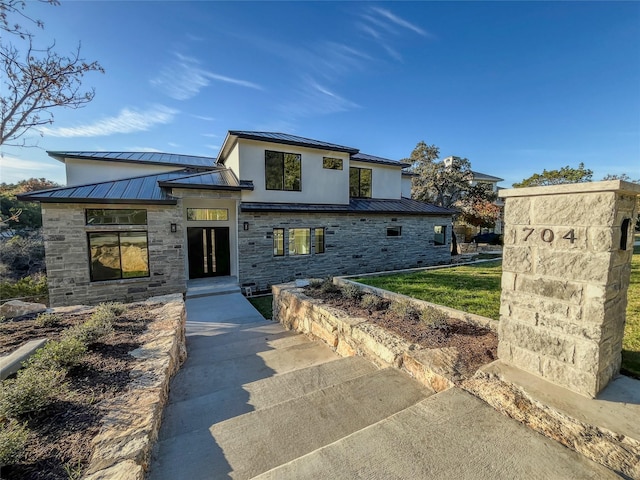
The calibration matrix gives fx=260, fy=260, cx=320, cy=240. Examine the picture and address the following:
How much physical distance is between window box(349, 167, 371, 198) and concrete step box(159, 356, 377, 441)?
12.1 meters

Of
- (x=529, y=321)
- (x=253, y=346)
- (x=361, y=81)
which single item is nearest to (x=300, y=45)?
(x=361, y=81)

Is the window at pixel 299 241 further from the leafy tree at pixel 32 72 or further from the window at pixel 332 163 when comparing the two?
the leafy tree at pixel 32 72

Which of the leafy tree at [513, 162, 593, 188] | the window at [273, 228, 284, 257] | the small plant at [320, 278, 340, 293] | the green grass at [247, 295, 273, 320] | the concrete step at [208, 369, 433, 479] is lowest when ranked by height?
the green grass at [247, 295, 273, 320]

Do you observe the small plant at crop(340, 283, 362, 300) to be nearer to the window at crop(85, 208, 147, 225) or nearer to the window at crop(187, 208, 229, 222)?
the window at crop(85, 208, 147, 225)

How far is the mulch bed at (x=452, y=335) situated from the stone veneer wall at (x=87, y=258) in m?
7.63

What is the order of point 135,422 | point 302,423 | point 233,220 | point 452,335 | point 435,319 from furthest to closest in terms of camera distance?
point 233,220
point 435,319
point 452,335
point 302,423
point 135,422

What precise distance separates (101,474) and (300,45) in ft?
39.3

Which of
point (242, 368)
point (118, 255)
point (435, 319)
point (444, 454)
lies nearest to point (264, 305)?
point (118, 255)

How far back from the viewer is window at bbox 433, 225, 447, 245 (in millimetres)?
15377

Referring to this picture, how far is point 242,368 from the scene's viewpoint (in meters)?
3.92

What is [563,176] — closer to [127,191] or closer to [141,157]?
[127,191]

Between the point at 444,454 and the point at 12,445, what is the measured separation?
8.74 feet

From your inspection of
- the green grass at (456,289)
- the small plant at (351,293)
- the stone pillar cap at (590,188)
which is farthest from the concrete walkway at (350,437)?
the green grass at (456,289)

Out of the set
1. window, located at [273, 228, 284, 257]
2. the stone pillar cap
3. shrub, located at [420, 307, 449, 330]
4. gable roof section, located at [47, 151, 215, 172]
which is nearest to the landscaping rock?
window, located at [273, 228, 284, 257]
